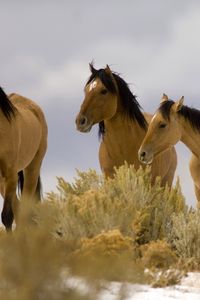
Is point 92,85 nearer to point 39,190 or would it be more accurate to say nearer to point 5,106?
point 5,106

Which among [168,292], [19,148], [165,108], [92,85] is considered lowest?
[168,292]

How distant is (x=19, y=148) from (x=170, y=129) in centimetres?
233

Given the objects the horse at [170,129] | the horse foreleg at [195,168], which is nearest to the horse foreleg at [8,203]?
the horse at [170,129]

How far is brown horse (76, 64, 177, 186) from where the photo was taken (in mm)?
10297

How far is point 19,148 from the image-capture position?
10.5 metres

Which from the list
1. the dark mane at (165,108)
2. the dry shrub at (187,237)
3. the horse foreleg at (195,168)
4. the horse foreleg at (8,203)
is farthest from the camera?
the horse foreleg at (195,168)

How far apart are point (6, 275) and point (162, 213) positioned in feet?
16.1

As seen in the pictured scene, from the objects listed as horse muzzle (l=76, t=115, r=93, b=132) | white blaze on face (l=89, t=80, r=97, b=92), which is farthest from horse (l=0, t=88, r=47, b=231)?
white blaze on face (l=89, t=80, r=97, b=92)

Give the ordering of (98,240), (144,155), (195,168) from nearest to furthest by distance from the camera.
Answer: (98,240) < (144,155) < (195,168)

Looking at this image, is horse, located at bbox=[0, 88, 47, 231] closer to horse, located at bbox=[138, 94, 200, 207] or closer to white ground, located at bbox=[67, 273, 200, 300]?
horse, located at bbox=[138, 94, 200, 207]

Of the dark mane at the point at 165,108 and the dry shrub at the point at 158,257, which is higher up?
the dark mane at the point at 165,108

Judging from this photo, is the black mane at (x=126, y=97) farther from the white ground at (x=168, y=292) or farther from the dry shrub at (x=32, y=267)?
the dry shrub at (x=32, y=267)

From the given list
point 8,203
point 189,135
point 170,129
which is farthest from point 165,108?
point 8,203

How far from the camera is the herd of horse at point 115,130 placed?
9805 millimetres
